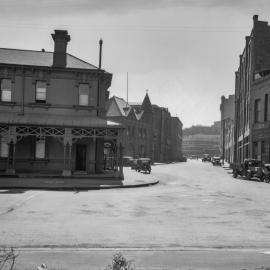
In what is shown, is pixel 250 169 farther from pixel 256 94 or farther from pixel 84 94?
pixel 84 94

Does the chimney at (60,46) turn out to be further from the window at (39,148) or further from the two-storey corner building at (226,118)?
the two-storey corner building at (226,118)

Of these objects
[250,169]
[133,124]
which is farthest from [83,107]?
[133,124]

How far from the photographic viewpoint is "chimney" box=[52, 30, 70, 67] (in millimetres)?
32500

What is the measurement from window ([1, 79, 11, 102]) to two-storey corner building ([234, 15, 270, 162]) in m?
24.1

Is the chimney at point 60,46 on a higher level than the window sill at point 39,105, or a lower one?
higher

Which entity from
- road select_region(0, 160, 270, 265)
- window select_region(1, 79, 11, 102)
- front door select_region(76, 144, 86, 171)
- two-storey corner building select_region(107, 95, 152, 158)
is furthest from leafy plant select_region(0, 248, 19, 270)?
two-storey corner building select_region(107, 95, 152, 158)

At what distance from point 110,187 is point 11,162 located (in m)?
10.7

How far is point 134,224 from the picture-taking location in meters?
11.3

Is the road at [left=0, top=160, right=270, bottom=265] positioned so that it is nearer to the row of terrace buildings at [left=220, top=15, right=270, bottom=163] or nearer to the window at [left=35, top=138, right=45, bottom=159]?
the window at [left=35, top=138, right=45, bottom=159]

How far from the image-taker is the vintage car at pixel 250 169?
1363 inches

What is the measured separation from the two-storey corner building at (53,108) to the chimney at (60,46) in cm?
8

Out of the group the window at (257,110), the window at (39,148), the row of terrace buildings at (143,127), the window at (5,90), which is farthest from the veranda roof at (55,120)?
the row of terrace buildings at (143,127)

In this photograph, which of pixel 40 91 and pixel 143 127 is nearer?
pixel 40 91

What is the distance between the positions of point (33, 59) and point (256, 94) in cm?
2413
